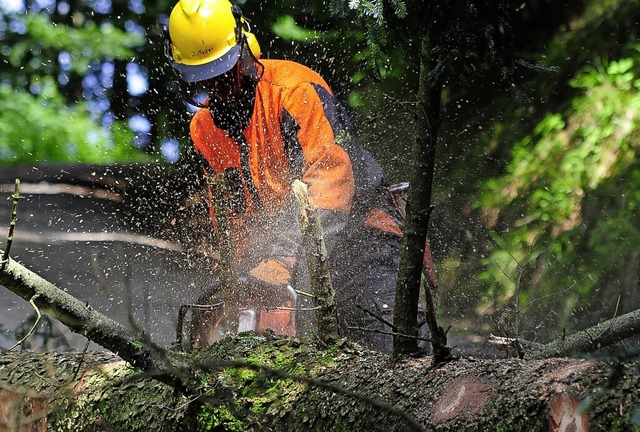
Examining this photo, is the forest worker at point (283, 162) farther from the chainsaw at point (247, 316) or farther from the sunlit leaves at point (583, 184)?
the sunlit leaves at point (583, 184)

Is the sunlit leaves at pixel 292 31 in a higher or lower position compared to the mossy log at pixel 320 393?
higher

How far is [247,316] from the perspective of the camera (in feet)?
10.7

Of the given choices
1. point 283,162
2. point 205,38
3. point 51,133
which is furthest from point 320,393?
point 51,133

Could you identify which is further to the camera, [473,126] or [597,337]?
[473,126]

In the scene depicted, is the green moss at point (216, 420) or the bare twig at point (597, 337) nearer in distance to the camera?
the green moss at point (216, 420)

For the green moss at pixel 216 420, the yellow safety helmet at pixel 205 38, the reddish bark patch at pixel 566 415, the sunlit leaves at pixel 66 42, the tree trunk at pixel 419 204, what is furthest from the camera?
the sunlit leaves at pixel 66 42

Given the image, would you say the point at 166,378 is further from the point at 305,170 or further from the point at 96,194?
the point at 96,194

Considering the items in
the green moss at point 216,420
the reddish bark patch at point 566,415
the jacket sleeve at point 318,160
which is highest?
the jacket sleeve at point 318,160

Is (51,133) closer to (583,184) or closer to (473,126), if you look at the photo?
(473,126)

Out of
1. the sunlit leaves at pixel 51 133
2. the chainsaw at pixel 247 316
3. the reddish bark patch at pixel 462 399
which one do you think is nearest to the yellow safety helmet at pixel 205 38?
the chainsaw at pixel 247 316

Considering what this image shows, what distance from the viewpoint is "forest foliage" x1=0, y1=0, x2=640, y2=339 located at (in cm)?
564

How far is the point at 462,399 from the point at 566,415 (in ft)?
1.10

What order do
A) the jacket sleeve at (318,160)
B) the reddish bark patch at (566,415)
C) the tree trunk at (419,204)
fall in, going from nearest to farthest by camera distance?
the reddish bark patch at (566,415) → the tree trunk at (419,204) → the jacket sleeve at (318,160)

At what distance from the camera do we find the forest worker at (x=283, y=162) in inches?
155
